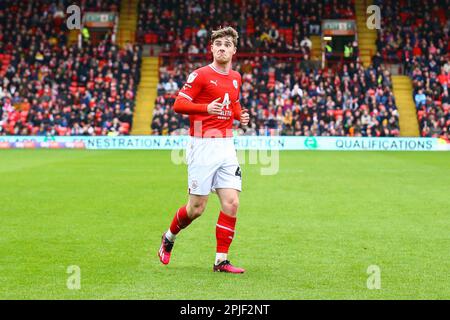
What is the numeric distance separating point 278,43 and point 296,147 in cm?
952

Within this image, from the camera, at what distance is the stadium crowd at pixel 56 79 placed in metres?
41.0

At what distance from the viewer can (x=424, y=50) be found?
46.3m

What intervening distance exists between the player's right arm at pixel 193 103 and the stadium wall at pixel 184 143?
29919mm

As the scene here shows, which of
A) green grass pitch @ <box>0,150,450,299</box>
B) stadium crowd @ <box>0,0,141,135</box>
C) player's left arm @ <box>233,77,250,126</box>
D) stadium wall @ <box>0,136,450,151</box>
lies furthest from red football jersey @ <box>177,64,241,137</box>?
stadium crowd @ <box>0,0,141,135</box>

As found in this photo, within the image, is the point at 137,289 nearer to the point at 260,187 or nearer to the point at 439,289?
the point at 439,289

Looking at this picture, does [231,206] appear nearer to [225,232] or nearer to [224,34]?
[225,232]

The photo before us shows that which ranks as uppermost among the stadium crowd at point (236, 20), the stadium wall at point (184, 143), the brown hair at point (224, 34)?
the stadium crowd at point (236, 20)

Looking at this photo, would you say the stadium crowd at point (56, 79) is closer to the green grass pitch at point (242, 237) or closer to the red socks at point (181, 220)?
the green grass pitch at point (242, 237)

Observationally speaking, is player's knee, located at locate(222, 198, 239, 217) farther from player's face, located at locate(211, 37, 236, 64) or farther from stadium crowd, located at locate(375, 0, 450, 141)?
stadium crowd, located at locate(375, 0, 450, 141)

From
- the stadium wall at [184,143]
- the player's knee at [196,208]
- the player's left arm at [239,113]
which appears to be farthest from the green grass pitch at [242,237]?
the stadium wall at [184,143]

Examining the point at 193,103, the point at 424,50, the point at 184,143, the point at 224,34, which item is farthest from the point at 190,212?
the point at 424,50

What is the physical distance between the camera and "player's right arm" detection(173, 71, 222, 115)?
8578mm

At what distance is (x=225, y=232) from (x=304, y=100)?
33870mm

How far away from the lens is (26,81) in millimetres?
44125
